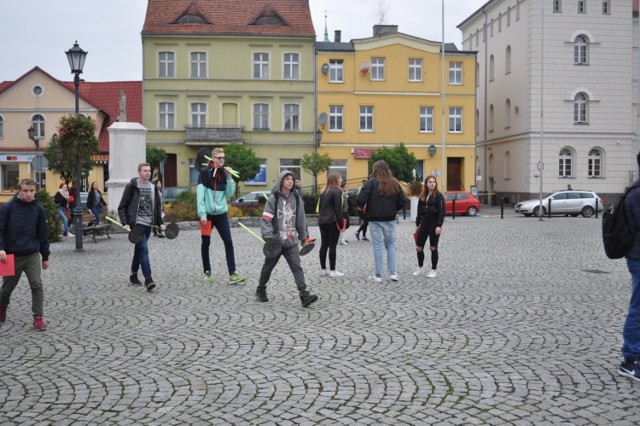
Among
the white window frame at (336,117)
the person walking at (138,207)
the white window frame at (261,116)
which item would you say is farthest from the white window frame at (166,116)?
the person walking at (138,207)

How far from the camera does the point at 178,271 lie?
1255cm

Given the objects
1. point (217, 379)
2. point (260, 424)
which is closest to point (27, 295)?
point (217, 379)

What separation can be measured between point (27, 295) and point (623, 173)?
45677 millimetres

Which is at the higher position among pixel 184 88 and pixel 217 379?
pixel 184 88

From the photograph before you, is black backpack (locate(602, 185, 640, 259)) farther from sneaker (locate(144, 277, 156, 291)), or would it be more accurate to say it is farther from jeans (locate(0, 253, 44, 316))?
sneaker (locate(144, 277, 156, 291))

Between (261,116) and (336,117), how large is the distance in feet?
16.3

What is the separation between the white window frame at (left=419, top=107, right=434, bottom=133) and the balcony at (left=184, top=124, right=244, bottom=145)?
39.9 feet

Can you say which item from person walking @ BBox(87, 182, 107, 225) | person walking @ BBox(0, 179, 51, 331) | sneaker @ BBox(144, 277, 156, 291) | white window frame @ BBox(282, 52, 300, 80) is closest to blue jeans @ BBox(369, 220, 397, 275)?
sneaker @ BBox(144, 277, 156, 291)

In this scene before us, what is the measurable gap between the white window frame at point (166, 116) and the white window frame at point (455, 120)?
60.4 feet

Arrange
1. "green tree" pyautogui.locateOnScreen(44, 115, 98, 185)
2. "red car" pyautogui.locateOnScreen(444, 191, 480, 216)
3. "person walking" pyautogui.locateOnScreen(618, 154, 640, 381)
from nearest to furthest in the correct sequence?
1. "person walking" pyautogui.locateOnScreen(618, 154, 640, 381)
2. "green tree" pyautogui.locateOnScreen(44, 115, 98, 185)
3. "red car" pyautogui.locateOnScreen(444, 191, 480, 216)

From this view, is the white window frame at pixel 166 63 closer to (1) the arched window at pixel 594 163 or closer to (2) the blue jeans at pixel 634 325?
(1) the arched window at pixel 594 163

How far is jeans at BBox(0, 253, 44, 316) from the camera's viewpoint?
7.58 m

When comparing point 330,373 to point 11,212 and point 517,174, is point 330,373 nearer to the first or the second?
point 11,212

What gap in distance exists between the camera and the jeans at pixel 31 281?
7578mm
